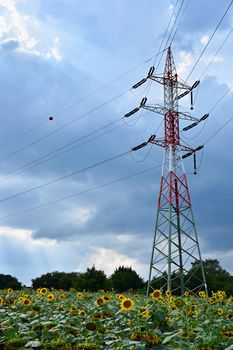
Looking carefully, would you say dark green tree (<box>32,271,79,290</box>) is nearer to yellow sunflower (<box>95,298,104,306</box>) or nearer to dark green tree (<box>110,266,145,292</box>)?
dark green tree (<box>110,266,145,292</box>)

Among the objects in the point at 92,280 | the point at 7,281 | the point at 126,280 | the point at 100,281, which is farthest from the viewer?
the point at 7,281

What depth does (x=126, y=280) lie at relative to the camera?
1836 inches

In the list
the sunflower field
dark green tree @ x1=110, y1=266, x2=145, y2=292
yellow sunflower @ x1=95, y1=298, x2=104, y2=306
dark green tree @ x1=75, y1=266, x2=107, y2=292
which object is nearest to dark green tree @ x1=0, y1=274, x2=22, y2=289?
dark green tree @ x1=110, y1=266, x2=145, y2=292

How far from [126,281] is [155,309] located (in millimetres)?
39258

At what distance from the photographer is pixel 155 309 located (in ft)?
27.0

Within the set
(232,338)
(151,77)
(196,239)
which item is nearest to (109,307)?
(232,338)

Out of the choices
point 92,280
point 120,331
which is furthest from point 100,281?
point 120,331

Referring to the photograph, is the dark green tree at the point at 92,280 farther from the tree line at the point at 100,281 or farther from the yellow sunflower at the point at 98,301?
the yellow sunflower at the point at 98,301

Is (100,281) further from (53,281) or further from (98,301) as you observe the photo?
(98,301)

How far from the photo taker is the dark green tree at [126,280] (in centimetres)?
4582

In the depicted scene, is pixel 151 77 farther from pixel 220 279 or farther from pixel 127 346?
pixel 220 279

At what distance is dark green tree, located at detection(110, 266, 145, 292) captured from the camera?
150 ft

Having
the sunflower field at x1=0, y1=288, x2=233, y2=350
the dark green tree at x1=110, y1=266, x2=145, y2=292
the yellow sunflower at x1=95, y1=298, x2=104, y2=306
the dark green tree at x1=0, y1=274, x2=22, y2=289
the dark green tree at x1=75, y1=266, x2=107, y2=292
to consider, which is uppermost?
the dark green tree at x1=0, y1=274, x2=22, y2=289

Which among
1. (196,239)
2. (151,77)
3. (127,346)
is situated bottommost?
(127,346)
